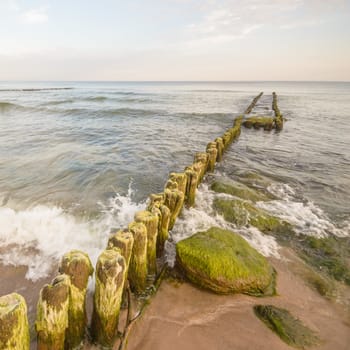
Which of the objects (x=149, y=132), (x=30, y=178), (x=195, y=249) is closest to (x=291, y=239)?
(x=195, y=249)

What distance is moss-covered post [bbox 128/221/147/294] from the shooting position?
358 centimetres

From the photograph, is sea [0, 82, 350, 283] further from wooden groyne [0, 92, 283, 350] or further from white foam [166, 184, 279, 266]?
wooden groyne [0, 92, 283, 350]

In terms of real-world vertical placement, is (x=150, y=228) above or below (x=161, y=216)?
above

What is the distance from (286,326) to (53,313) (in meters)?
3.36

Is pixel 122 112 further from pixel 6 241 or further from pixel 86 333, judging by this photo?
pixel 86 333

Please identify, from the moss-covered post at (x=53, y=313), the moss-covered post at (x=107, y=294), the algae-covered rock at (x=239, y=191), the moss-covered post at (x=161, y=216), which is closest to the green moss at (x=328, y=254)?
the algae-covered rock at (x=239, y=191)

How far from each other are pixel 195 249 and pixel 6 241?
4488 millimetres

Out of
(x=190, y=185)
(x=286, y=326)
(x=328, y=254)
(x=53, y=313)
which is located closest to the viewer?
(x=53, y=313)

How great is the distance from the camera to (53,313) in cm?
249

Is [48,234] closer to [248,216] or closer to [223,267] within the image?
[223,267]

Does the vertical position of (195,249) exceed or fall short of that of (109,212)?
it exceeds it

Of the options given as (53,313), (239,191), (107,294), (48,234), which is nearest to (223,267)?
(107,294)

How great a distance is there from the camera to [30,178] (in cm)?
917

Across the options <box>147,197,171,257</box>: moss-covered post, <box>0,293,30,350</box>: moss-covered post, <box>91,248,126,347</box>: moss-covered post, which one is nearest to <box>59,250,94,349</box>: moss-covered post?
<box>91,248,126,347</box>: moss-covered post
